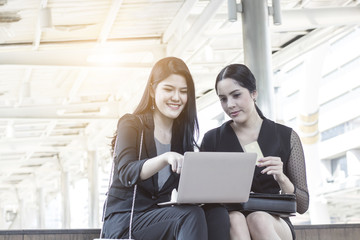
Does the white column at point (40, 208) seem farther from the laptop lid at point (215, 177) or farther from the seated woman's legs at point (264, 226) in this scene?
the laptop lid at point (215, 177)

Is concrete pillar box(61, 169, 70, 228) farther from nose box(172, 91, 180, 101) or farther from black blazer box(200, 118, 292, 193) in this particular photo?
nose box(172, 91, 180, 101)

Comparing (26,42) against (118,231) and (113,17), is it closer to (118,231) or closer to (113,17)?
(113,17)

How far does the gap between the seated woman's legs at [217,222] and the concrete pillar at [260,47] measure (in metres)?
3.40

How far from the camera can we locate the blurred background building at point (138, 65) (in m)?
7.71

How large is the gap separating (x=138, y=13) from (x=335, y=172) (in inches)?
Answer: 760

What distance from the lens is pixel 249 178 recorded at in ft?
7.89

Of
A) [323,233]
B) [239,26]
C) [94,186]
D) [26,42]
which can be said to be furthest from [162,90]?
[94,186]

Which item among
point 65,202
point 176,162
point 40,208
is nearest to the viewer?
point 176,162

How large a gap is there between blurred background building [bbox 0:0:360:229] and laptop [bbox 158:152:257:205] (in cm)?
122

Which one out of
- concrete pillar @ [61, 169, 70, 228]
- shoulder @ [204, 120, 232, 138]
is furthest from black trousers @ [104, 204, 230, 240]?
concrete pillar @ [61, 169, 70, 228]

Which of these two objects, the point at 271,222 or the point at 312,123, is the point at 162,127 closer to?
the point at 271,222

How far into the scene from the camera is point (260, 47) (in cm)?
586

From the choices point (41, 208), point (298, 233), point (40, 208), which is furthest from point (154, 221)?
point (40, 208)

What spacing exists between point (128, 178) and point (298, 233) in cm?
168
